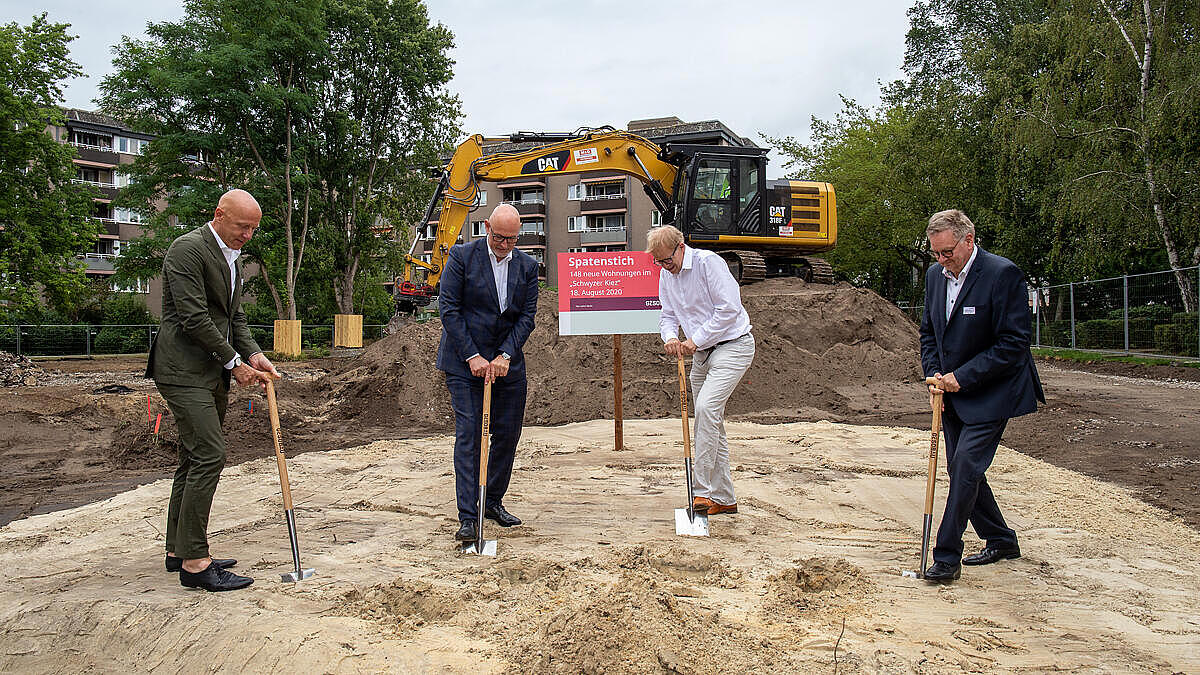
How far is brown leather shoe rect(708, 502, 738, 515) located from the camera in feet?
17.9

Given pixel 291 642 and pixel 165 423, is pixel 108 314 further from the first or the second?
pixel 291 642

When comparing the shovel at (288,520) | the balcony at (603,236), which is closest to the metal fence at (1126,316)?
the shovel at (288,520)

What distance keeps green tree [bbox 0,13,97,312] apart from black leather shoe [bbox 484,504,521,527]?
2242cm

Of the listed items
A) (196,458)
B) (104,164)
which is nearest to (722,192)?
(196,458)

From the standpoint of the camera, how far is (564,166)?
1489 cm

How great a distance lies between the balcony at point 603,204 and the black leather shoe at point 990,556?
52.3m

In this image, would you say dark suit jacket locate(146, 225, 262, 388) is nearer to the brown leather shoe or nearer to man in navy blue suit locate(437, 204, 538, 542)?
man in navy blue suit locate(437, 204, 538, 542)

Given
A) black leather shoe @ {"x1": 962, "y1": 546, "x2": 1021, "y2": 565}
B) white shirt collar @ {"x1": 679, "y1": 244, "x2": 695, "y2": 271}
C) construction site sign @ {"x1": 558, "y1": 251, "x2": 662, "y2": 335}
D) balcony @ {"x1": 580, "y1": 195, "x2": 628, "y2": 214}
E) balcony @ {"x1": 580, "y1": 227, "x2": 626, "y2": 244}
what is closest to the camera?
black leather shoe @ {"x1": 962, "y1": 546, "x2": 1021, "y2": 565}

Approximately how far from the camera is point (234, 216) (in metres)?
4.04

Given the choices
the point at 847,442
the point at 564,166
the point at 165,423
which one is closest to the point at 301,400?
the point at 165,423

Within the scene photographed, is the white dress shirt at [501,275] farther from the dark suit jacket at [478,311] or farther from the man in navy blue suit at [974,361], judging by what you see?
the man in navy blue suit at [974,361]

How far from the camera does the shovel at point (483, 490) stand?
453 centimetres

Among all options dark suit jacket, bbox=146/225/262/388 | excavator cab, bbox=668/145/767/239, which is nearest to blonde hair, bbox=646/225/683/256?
dark suit jacket, bbox=146/225/262/388

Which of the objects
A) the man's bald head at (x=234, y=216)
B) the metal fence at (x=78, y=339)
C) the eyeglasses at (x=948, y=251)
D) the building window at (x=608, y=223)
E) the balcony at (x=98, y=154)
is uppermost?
the balcony at (x=98, y=154)
